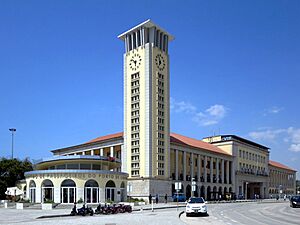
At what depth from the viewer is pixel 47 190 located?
55.1 metres

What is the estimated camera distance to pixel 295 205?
156 ft

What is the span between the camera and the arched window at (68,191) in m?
54.0

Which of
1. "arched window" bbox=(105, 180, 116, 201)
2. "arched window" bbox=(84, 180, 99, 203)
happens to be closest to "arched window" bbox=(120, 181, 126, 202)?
"arched window" bbox=(105, 180, 116, 201)

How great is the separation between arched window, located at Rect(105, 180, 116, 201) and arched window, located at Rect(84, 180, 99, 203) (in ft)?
5.33

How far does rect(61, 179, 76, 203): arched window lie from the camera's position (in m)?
54.0

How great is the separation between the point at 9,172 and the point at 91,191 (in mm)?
27650

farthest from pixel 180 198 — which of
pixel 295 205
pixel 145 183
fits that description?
pixel 295 205

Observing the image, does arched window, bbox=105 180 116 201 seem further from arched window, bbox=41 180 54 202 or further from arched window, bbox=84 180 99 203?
arched window, bbox=41 180 54 202

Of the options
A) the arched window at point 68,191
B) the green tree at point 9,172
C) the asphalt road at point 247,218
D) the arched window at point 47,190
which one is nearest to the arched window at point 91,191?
the arched window at point 68,191

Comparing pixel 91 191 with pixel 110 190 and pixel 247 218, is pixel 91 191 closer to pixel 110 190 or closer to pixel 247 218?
pixel 110 190

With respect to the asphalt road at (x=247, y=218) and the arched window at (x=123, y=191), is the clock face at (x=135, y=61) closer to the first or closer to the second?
the arched window at (x=123, y=191)

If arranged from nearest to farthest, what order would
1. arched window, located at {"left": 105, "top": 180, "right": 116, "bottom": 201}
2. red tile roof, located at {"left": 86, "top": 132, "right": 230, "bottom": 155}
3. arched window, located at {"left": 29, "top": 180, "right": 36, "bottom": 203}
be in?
arched window, located at {"left": 29, "top": 180, "right": 36, "bottom": 203} → arched window, located at {"left": 105, "top": 180, "right": 116, "bottom": 201} → red tile roof, located at {"left": 86, "top": 132, "right": 230, "bottom": 155}

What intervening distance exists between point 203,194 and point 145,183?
25719 mm

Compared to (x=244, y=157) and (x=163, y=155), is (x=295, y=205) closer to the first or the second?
(x=163, y=155)
